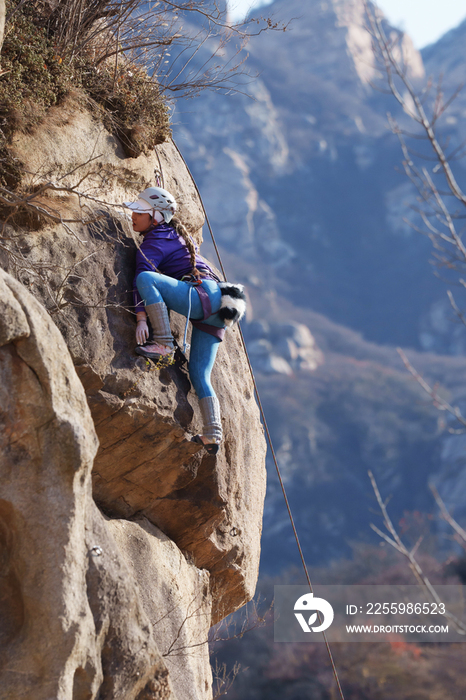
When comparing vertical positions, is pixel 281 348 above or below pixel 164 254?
above

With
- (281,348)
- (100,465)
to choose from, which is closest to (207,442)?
(100,465)

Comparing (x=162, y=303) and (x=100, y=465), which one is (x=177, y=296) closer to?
(x=162, y=303)

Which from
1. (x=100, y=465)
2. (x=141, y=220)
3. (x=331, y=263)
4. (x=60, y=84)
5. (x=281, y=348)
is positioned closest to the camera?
(x=100, y=465)

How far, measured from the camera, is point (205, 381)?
612 centimetres

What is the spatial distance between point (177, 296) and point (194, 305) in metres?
0.17

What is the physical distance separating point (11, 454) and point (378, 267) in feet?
330

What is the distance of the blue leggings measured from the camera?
581cm

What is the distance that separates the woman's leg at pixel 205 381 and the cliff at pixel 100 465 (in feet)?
0.54

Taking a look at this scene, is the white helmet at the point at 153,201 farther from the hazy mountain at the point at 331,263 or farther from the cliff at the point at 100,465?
the hazy mountain at the point at 331,263

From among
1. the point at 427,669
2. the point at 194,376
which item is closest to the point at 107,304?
the point at 194,376

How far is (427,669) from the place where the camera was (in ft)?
95.2

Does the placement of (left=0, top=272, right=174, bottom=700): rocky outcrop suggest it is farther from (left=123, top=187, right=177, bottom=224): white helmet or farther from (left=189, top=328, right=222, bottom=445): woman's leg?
(left=123, top=187, right=177, bottom=224): white helmet

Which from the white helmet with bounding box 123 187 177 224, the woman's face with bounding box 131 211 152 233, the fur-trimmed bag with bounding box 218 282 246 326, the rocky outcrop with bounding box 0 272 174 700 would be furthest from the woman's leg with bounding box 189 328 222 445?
the rocky outcrop with bounding box 0 272 174 700

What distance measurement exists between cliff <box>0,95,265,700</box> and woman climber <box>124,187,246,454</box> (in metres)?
0.18
